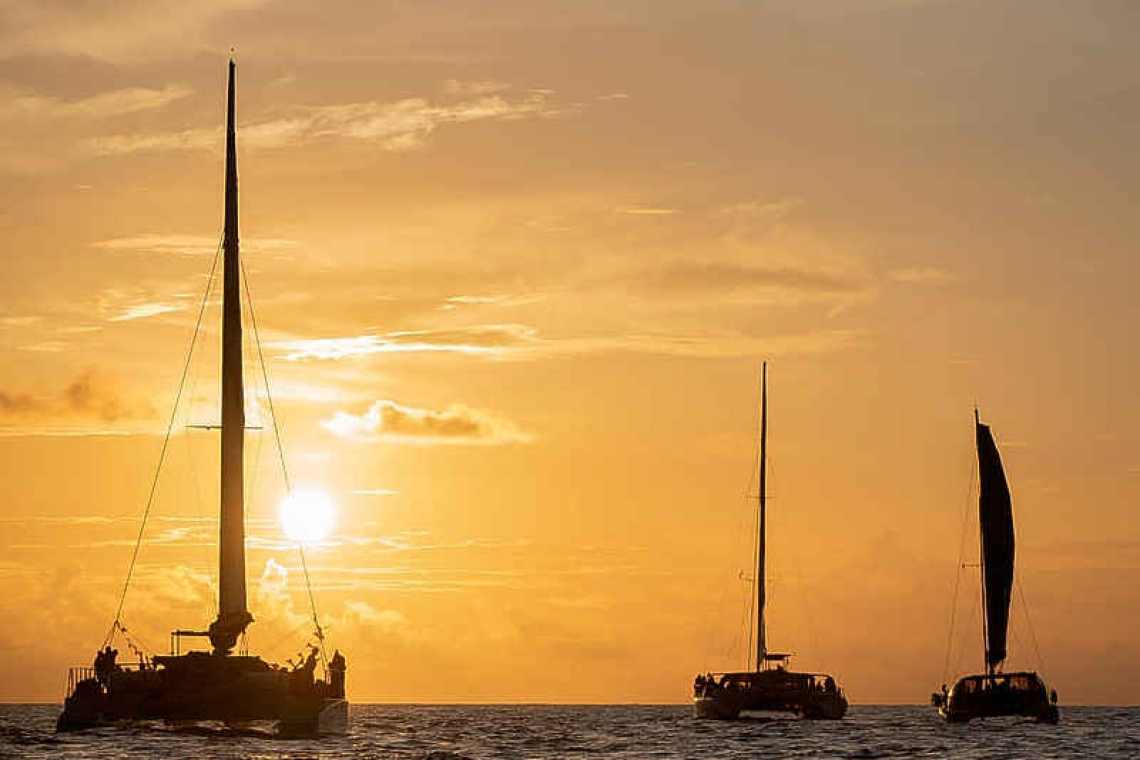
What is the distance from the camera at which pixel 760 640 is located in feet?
440

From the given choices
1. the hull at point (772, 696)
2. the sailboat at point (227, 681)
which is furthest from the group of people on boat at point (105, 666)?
the hull at point (772, 696)

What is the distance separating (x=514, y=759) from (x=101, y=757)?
70.0 feet

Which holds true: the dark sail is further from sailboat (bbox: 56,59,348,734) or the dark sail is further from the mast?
sailboat (bbox: 56,59,348,734)

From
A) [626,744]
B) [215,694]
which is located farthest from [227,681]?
[626,744]

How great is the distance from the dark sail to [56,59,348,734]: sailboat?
167 feet

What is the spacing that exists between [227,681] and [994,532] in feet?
200

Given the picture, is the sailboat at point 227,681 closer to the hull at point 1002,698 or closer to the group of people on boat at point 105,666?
the group of people on boat at point 105,666

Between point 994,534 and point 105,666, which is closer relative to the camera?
point 105,666

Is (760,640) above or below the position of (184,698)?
above

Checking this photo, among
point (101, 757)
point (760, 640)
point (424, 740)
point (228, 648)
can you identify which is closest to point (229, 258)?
point (228, 648)

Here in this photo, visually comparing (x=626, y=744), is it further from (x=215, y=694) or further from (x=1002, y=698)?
(x=215, y=694)

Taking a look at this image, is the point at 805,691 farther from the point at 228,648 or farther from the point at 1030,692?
the point at 228,648

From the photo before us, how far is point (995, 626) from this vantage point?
125500 mm

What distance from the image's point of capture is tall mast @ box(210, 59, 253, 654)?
298 ft
